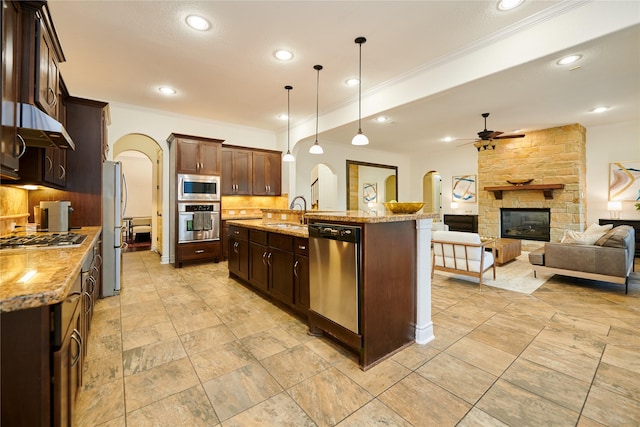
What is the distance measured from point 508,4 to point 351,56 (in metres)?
1.56

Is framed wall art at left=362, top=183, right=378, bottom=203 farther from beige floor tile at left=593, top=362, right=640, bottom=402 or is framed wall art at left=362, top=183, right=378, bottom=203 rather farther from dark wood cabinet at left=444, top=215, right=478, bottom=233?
beige floor tile at left=593, top=362, right=640, bottom=402

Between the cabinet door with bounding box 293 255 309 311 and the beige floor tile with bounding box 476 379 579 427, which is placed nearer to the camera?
the beige floor tile with bounding box 476 379 579 427

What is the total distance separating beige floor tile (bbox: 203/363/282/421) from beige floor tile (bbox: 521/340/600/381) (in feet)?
6.45

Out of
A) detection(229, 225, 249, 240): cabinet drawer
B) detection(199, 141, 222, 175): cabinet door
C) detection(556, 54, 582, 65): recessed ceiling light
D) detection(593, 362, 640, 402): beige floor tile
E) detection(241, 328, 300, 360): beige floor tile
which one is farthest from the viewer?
detection(199, 141, 222, 175): cabinet door

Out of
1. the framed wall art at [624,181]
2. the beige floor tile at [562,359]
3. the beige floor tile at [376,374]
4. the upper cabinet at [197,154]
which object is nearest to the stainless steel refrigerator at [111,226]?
the upper cabinet at [197,154]

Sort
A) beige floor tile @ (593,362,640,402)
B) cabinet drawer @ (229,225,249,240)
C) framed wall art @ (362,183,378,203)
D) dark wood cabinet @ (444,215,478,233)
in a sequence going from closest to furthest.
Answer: beige floor tile @ (593,362,640,402), cabinet drawer @ (229,225,249,240), dark wood cabinet @ (444,215,478,233), framed wall art @ (362,183,378,203)

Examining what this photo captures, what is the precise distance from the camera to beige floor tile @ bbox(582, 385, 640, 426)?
1539mm

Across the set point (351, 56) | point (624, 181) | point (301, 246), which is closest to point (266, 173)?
point (351, 56)

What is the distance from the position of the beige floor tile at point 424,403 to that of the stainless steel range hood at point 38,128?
8.42 ft

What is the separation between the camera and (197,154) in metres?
5.21

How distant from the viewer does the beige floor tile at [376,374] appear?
5.98ft

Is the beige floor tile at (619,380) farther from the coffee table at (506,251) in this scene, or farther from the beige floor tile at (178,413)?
the coffee table at (506,251)

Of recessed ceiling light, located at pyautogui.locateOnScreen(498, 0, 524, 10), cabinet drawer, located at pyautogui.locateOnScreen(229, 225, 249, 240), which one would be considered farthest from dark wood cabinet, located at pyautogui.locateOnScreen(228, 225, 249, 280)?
recessed ceiling light, located at pyautogui.locateOnScreen(498, 0, 524, 10)

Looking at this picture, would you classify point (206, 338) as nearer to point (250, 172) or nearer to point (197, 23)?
point (197, 23)
